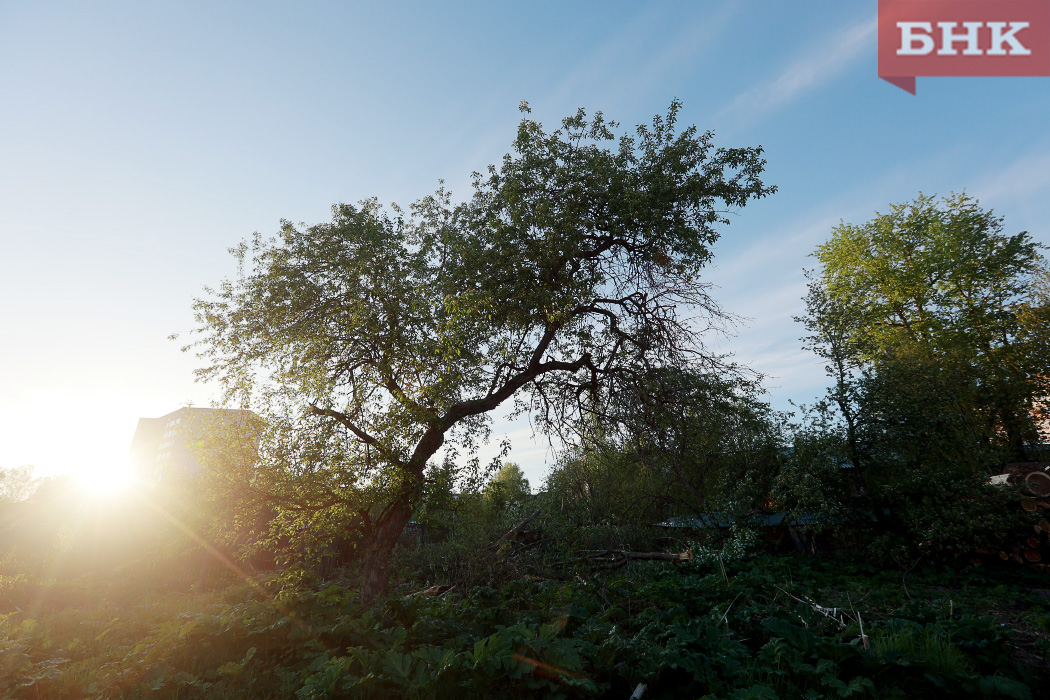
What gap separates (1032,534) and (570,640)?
14.3 meters

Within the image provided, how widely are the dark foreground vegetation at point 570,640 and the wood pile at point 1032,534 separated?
1036 millimetres

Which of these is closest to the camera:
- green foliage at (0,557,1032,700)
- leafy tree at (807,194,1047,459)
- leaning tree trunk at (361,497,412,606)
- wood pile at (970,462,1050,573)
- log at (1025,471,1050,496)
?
green foliage at (0,557,1032,700)

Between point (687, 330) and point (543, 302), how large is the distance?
3571mm

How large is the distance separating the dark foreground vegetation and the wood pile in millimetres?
1036

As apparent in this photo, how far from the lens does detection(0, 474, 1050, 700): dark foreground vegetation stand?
14.7 feet

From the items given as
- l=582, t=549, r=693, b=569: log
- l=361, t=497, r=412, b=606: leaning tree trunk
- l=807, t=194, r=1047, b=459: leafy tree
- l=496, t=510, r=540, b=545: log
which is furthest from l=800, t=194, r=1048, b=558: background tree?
l=361, t=497, r=412, b=606: leaning tree trunk

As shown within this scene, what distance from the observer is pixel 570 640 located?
479 centimetres

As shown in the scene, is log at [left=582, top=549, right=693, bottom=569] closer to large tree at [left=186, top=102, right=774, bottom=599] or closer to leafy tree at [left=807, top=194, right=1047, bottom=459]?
large tree at [left=186, top=102, right=774, bottom=599]

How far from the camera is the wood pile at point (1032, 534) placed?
1215cm

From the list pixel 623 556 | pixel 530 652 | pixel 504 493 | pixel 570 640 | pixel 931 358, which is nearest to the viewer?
pixel 530 652

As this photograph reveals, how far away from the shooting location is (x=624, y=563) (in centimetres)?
1280

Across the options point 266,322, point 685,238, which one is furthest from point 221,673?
point 685,238

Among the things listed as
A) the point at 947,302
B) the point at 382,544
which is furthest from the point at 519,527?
the point at 947,302

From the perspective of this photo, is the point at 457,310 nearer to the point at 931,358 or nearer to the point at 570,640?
the point at 570,640
